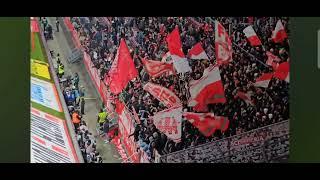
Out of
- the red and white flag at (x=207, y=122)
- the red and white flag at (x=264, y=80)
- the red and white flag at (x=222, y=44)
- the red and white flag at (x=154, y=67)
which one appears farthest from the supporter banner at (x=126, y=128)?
the red and white flag at (x=264, y=80)

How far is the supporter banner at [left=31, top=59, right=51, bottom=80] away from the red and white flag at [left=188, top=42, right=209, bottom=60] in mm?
1310

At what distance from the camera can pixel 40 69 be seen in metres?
6.06

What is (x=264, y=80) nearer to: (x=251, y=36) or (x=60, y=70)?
(x=251, y=36)

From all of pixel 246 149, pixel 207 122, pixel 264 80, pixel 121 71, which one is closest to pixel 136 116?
pixel 121 71

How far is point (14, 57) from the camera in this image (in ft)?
19.8

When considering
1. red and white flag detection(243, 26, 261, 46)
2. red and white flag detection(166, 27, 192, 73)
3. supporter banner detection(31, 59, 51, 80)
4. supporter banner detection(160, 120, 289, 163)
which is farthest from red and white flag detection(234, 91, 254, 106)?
supporter banner detection(31, 59, 51, 80)

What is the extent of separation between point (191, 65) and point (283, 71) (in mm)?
861

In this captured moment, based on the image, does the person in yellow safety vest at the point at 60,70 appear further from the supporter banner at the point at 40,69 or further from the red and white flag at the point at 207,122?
the red and white flag at the point at 207,122

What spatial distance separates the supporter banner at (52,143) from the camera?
611cm

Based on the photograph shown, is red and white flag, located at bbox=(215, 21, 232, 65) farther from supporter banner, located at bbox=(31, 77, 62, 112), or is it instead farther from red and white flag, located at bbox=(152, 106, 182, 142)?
supporter banner, located at bbox=(31, 77, 62, 112)

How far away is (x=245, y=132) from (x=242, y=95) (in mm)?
347

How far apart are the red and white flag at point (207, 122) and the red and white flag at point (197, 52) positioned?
0.53 m

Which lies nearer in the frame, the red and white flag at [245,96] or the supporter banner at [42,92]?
the supporter banner at [42,92]
